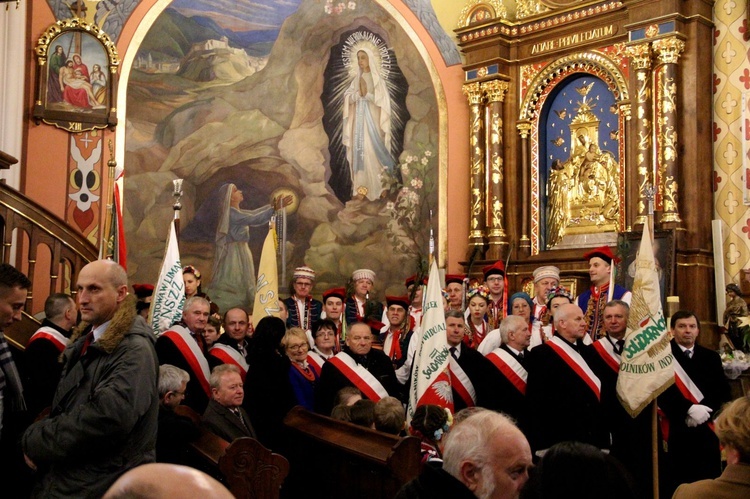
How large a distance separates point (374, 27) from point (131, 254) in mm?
5422

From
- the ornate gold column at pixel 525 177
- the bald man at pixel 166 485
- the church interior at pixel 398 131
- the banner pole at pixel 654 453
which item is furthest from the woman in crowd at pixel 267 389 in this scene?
the ornate gold column at pixel 525 177

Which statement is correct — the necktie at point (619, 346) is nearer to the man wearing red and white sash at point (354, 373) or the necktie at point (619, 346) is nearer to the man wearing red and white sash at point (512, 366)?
the man wearing red and white sash at point (512, 366)

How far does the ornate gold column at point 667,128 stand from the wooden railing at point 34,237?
7.14 metres

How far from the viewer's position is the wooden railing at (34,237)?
8047 millimetres

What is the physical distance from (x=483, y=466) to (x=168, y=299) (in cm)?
543

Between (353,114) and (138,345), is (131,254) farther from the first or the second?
(138,345)

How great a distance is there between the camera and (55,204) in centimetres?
1174

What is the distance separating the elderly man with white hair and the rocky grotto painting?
999 centimetres

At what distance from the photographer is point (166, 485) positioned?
152 cm

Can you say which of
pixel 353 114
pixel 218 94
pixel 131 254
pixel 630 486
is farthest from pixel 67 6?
pixel 630 486

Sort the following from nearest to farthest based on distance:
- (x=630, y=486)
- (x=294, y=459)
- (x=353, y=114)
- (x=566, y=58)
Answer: (x=630, y=486) < (x=294, y=459) < (x=566, y=58) < (x=353, y=114)

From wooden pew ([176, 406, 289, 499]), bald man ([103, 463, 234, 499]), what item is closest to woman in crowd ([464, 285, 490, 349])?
wooden pew ([176, 406, 289, 499])

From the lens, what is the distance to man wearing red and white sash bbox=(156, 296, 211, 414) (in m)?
6.92

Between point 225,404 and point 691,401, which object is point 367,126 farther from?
point 225,404
